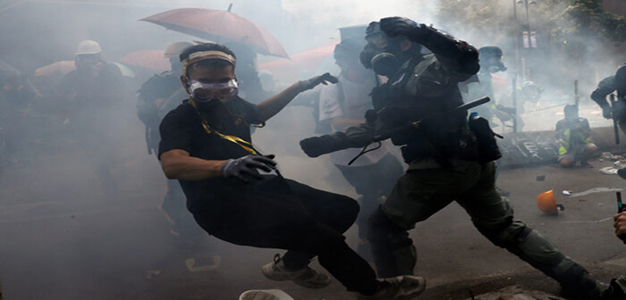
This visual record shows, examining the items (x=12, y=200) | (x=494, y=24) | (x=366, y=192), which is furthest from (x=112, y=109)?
(x=494, y=24)

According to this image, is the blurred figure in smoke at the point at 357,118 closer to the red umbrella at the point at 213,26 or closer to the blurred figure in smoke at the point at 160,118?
the blurred figure in smoke at the point at 160,118

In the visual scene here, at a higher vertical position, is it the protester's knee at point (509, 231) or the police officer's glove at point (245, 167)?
the police officer's glove at point (245, 167)

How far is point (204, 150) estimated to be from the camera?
9.18 feet

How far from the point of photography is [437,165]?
3053 mm

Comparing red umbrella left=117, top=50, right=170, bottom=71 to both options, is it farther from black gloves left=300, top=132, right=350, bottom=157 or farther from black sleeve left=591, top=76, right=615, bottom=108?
black gloves left=300, top=132, right=350, bottom=157

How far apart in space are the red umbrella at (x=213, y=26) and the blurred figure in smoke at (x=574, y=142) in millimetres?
4829

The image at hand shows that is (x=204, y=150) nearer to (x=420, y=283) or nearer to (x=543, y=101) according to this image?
(x=420, y=283)

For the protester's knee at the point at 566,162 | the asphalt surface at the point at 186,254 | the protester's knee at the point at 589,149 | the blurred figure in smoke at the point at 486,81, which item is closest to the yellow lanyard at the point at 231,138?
the asphalt surface at the point at 186,254

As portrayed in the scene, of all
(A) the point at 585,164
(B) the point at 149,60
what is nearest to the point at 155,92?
(B) the point at 149,60

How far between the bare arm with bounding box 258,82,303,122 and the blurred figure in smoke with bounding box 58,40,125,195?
474 centimetres

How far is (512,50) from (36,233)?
1865 centimetres

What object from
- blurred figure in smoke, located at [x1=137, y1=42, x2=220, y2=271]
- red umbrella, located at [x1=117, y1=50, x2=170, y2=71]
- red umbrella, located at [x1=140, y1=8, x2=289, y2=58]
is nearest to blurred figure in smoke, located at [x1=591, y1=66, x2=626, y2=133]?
red umbrella, located at [x1=140, y1=8, x2=289, y2=58]

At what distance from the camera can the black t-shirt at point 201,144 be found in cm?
264

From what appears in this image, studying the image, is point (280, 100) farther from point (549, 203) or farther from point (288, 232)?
point (549, 203)
